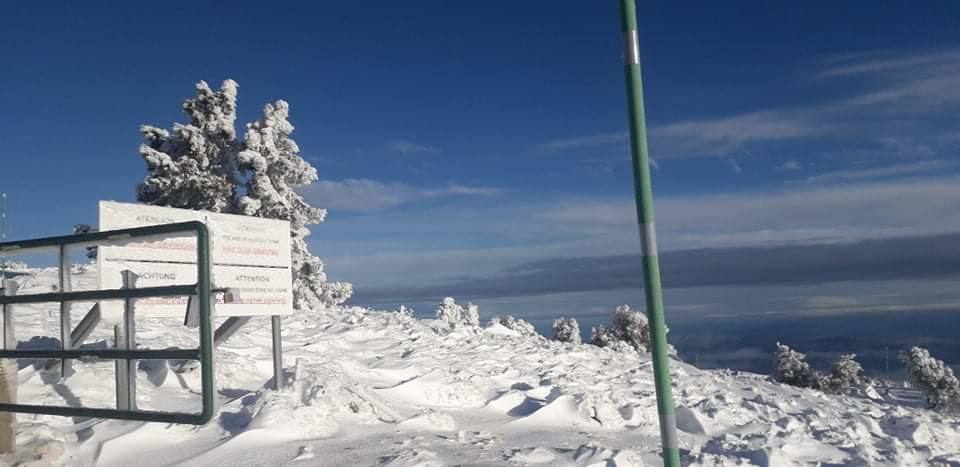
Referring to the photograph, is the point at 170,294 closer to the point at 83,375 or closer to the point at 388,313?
the point at 83,375

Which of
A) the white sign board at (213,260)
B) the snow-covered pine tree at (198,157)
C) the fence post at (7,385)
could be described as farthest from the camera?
the snow-covered pine tree at (198,157)

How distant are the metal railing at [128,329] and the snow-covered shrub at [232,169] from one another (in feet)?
58.2

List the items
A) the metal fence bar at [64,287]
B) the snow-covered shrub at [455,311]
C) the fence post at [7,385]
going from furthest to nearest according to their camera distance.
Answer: the snow-covered shrub at [455,311]
the fence post at [7,385]
the metal fence bar at [64,287]

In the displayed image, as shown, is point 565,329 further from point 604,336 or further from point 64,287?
point 64,287

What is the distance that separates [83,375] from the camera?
8.41m

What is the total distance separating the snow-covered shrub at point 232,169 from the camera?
2358 cm

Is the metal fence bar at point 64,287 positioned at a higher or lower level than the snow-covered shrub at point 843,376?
higher

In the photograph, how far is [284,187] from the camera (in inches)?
1024

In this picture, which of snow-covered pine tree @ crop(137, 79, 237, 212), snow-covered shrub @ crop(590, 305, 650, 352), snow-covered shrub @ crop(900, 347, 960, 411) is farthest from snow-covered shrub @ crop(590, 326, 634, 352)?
snow-covered pine tree @ crop(137, 79, 237, 212)

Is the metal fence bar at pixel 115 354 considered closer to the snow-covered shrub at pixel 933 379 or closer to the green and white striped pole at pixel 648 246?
the green and white striped pole at pixel 648 246

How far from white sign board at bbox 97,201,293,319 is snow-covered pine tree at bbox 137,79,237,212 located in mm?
16137

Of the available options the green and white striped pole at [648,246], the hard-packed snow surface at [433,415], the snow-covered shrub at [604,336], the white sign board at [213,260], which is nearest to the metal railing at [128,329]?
the white sign board at [213,260]

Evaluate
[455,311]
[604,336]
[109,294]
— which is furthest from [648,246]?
[604,336]

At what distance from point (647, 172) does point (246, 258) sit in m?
5.30
